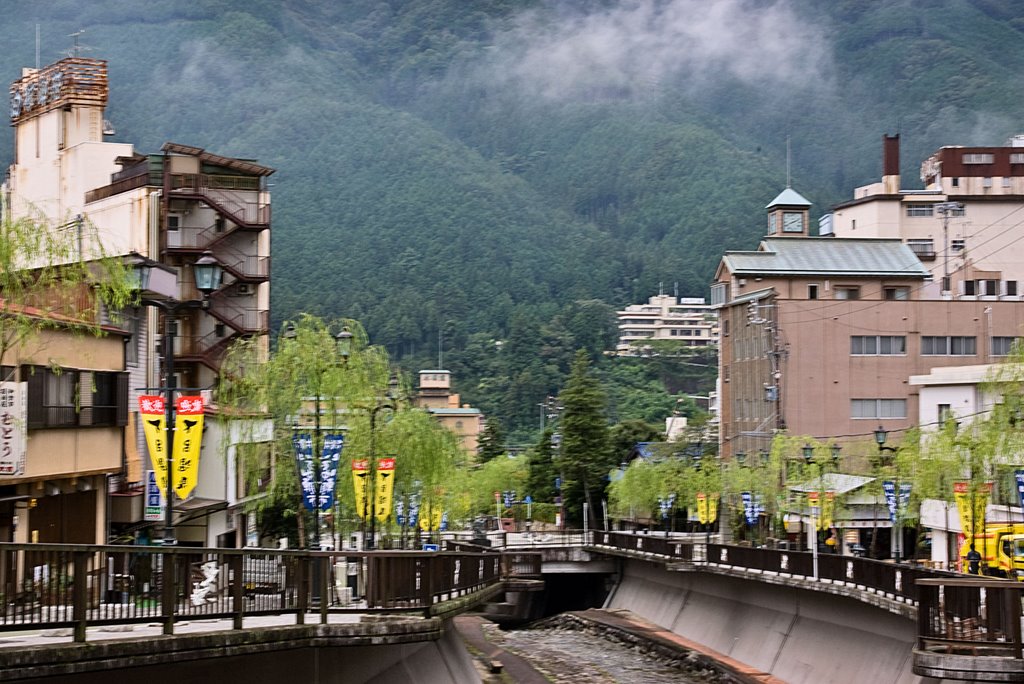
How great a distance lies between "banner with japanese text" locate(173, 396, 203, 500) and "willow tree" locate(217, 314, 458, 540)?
23.6 ft

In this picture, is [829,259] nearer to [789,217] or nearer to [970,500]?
[789,217]

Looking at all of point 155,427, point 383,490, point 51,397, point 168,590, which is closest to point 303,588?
point 168,590

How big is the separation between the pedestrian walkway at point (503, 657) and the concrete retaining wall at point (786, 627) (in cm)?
749

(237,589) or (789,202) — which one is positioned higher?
(789,202)

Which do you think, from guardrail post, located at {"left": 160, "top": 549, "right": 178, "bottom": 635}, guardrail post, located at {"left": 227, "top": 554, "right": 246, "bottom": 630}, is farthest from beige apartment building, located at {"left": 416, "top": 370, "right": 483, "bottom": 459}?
guardrail post, located at {"left": 160, "top": 549, "right": 178, "bottom": 635}

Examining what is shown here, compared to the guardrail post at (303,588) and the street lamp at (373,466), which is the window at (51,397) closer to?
the guardrail post at (303,588)

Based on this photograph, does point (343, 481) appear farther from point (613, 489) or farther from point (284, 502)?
point (613, 489)

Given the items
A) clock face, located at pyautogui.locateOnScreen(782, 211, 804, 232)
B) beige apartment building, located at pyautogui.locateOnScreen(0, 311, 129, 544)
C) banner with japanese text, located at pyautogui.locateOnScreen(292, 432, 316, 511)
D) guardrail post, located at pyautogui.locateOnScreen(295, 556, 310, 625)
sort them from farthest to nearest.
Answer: clock face, located at pyautogui.locateOnScreen(782, 211, 804, 232) → banner with japanese text, located at pyautogui.locateOnScreen(292, 432, 316, 511) → beige apartment building, located at pyautogui.locateOnScreen(0, 311, 129, 544) → guardrail post, located at pyautogui.locateOnScreen(295, 556, 310, 625)

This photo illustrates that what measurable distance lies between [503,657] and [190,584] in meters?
27.8

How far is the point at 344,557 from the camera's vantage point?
20.6 meters

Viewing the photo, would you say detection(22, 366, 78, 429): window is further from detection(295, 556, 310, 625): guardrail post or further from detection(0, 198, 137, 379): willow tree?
detection(295, 556, 310, 625): guardrail post

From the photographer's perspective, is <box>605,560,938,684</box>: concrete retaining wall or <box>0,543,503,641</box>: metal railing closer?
<box>0,543,503,641</box>: metal railing

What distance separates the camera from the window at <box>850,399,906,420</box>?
258ft

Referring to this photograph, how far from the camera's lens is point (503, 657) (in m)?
43.2
